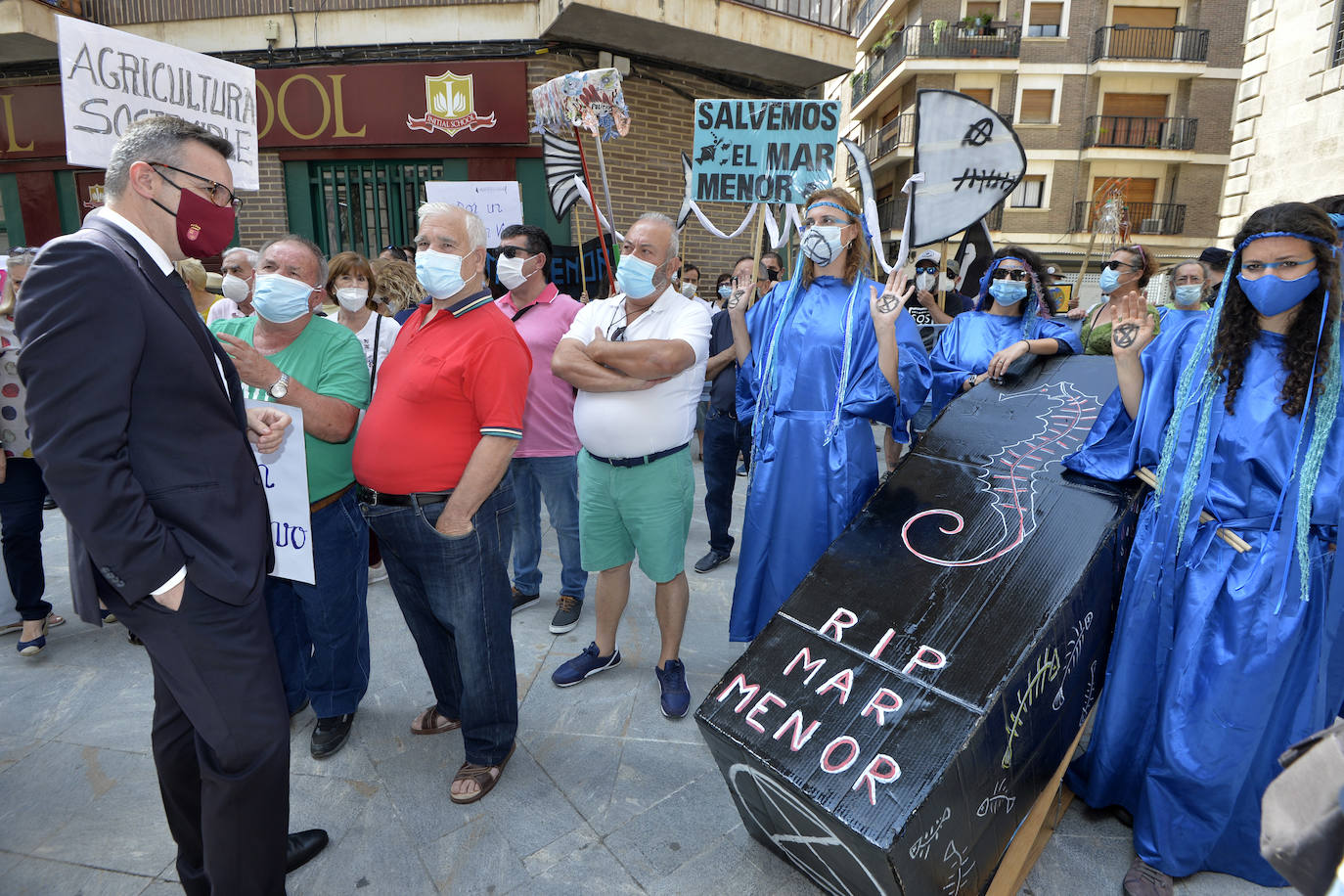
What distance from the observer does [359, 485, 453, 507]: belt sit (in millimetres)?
2240

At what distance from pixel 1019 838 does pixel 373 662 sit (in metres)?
2.76

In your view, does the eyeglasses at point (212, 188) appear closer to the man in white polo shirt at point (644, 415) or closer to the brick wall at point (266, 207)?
the man in white polo shirt at point (644, 415)

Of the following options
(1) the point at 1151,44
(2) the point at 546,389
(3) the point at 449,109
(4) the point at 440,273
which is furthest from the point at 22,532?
(1) the point at 1151,44

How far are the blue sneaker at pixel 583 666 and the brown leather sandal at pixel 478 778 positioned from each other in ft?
1.96

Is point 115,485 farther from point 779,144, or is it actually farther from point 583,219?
point 583,219

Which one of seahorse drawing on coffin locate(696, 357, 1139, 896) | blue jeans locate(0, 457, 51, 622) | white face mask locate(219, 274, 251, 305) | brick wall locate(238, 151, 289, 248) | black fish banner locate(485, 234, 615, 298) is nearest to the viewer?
seahorse drawing on coffin locate(696, 357, 1139, 896)

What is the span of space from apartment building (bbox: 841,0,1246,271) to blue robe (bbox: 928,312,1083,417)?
21044 mm

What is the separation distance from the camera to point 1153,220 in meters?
23.9

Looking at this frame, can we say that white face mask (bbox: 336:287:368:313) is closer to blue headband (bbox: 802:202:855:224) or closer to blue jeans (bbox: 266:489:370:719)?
blue jeans (bbox: 266:489:370:719)

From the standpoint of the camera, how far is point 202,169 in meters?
1.69

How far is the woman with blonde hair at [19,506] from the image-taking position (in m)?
3.19

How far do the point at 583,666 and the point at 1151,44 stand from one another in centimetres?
2972

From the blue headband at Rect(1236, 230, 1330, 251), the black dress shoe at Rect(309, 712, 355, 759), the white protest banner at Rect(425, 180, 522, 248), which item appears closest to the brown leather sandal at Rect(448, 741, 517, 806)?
the black dress shoe at Rect(309, 712, 355, 759)

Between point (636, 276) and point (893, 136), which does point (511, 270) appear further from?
point (893, 136)
